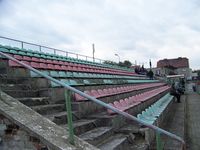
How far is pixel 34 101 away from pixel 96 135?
1.40 m

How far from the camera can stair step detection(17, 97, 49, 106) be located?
203 inches

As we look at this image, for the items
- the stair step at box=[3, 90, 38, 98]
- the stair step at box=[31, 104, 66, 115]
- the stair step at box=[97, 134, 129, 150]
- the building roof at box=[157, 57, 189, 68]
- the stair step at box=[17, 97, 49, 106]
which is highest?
the building roof at box=[157, 57, 189, 68]

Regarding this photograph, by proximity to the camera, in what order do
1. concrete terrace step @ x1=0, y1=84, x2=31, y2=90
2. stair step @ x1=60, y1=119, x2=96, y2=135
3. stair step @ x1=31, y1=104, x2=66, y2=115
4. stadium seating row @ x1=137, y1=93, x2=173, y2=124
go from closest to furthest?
stair step @ x1=60, y1=119, x2=96, y2=135 < stair step @ x1=31, y1=104, x2=66, y2=115 < concrete terrace step @ x1=0, y1=84, x2=31, y2=90 < stadium seating row @ x1=137, y1=93, x2=173, y2=124

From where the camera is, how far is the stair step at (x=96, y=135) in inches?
184

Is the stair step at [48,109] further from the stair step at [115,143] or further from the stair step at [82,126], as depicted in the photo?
the stair step at [115,143]

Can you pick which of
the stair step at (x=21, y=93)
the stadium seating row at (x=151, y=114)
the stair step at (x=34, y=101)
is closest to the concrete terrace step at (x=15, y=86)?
the stair step at (x=21, y=93)

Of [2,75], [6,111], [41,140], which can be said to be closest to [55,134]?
[41,140]

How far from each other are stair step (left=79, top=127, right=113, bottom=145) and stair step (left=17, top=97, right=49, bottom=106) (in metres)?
1.17

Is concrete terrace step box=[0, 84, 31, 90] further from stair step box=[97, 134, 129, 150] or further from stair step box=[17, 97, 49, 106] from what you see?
stair step box=[97, 134, 129, 150]

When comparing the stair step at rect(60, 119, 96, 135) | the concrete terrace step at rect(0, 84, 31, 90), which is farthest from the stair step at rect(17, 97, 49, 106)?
the stair step at rect(60, 119, 96, 135)

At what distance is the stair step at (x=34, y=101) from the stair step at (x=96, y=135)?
1.17 metres

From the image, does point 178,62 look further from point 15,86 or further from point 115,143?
point 115,143

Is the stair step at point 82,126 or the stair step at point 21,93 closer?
the stair step at point 82,126

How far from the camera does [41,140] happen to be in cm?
365
